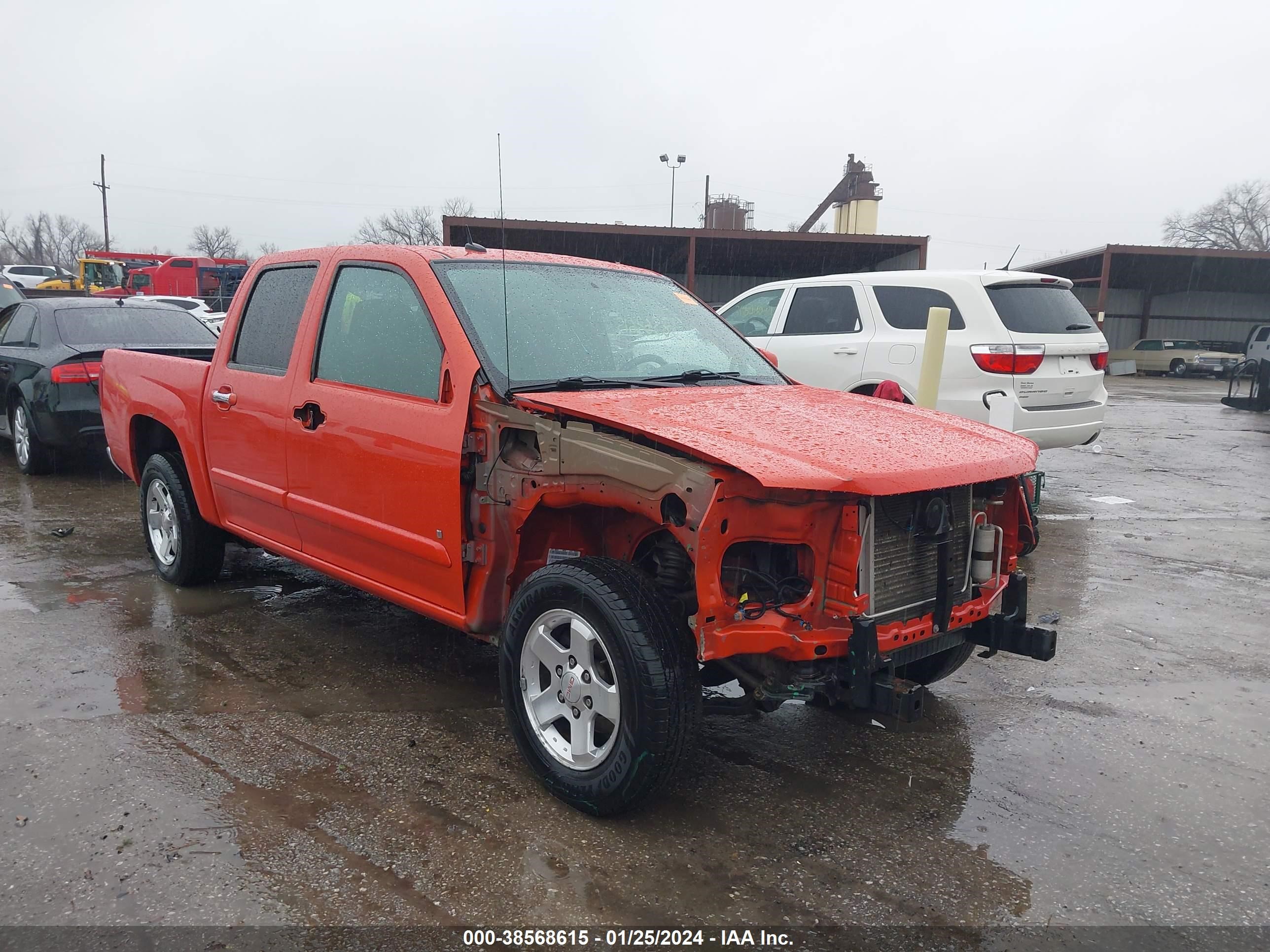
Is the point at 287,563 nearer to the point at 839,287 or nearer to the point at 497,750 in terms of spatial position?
the point at 497,750

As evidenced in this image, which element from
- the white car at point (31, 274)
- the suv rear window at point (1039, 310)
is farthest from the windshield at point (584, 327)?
the white car at point (31, 274)

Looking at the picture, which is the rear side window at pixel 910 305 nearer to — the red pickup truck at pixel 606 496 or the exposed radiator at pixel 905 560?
the red pickup truck at pixel 606 496

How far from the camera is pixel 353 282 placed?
4051 mm

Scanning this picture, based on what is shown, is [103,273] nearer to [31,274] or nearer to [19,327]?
[31,274]

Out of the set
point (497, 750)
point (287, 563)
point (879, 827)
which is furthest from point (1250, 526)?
point (287, 563)

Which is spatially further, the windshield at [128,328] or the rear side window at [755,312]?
the rear side window at [755,312]

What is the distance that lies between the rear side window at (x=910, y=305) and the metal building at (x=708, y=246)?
1611 cm

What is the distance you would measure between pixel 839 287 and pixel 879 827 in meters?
6.01

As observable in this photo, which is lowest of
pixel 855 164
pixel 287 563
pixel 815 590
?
pixel 287 563

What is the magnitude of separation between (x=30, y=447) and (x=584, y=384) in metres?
7.47

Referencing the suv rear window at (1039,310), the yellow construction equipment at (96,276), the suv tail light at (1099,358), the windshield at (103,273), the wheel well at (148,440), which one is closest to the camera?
the wheel well at (148,440)

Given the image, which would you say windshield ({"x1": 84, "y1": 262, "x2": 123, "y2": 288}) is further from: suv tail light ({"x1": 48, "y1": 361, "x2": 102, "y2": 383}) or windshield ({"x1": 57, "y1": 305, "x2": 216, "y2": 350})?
suv tail light ({"x1": 48, "y1": 361, "x2": 102, "y2": 383})

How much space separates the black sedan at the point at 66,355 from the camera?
8.21m

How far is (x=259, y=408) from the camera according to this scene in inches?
171
